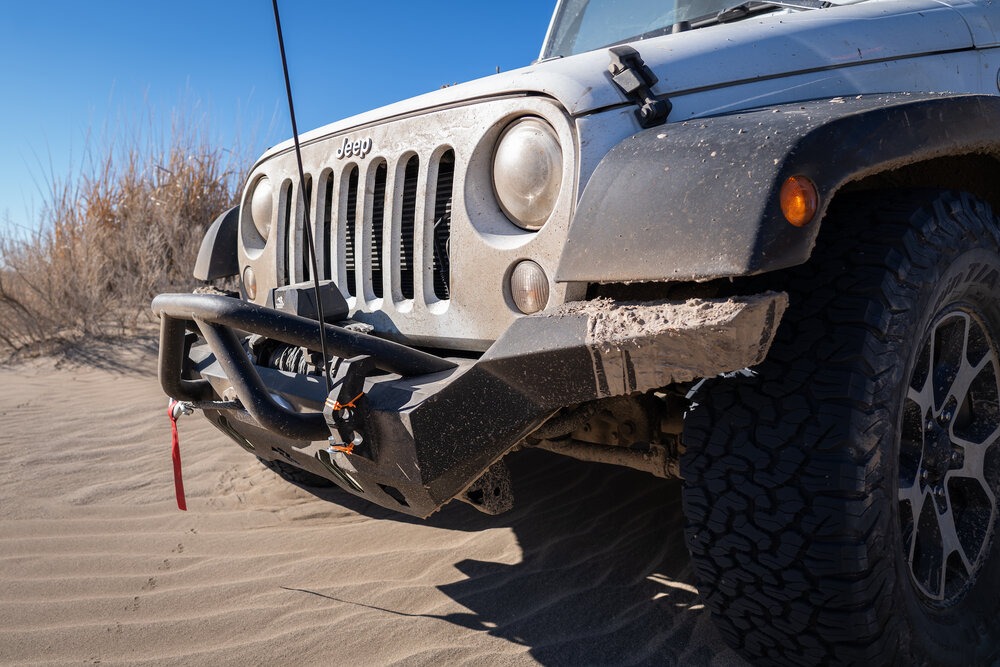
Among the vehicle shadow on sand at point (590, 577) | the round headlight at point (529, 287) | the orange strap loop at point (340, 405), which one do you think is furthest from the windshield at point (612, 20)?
the orange strap loop at point (340, 405)

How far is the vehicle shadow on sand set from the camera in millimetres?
2113

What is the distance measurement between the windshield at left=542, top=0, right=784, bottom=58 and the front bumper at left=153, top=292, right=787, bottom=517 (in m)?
1.81

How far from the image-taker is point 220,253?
3.32m

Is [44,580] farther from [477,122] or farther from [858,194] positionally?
[858,194]

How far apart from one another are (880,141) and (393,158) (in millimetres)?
1368

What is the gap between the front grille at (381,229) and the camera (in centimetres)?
222

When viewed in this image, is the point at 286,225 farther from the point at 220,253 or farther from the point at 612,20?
the point at 612,20

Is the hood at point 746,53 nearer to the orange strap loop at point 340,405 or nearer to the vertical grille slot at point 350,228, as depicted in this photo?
the vertical grille slot at point 350,228

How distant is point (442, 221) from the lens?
222 centimetres

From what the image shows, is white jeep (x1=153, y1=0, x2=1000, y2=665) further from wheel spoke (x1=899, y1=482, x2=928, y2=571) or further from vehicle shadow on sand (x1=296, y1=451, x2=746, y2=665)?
vehicle shadow on sand (x1=296, y1=451, x2=746, y2=665)

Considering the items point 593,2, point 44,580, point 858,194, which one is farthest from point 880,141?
point 44,580

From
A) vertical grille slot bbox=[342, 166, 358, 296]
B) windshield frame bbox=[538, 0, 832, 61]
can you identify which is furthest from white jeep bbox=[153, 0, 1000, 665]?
windshield frame bbox=[538, 0, 832, 61]

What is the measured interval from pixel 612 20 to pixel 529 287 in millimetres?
2175

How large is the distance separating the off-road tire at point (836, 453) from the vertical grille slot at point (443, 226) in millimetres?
850
